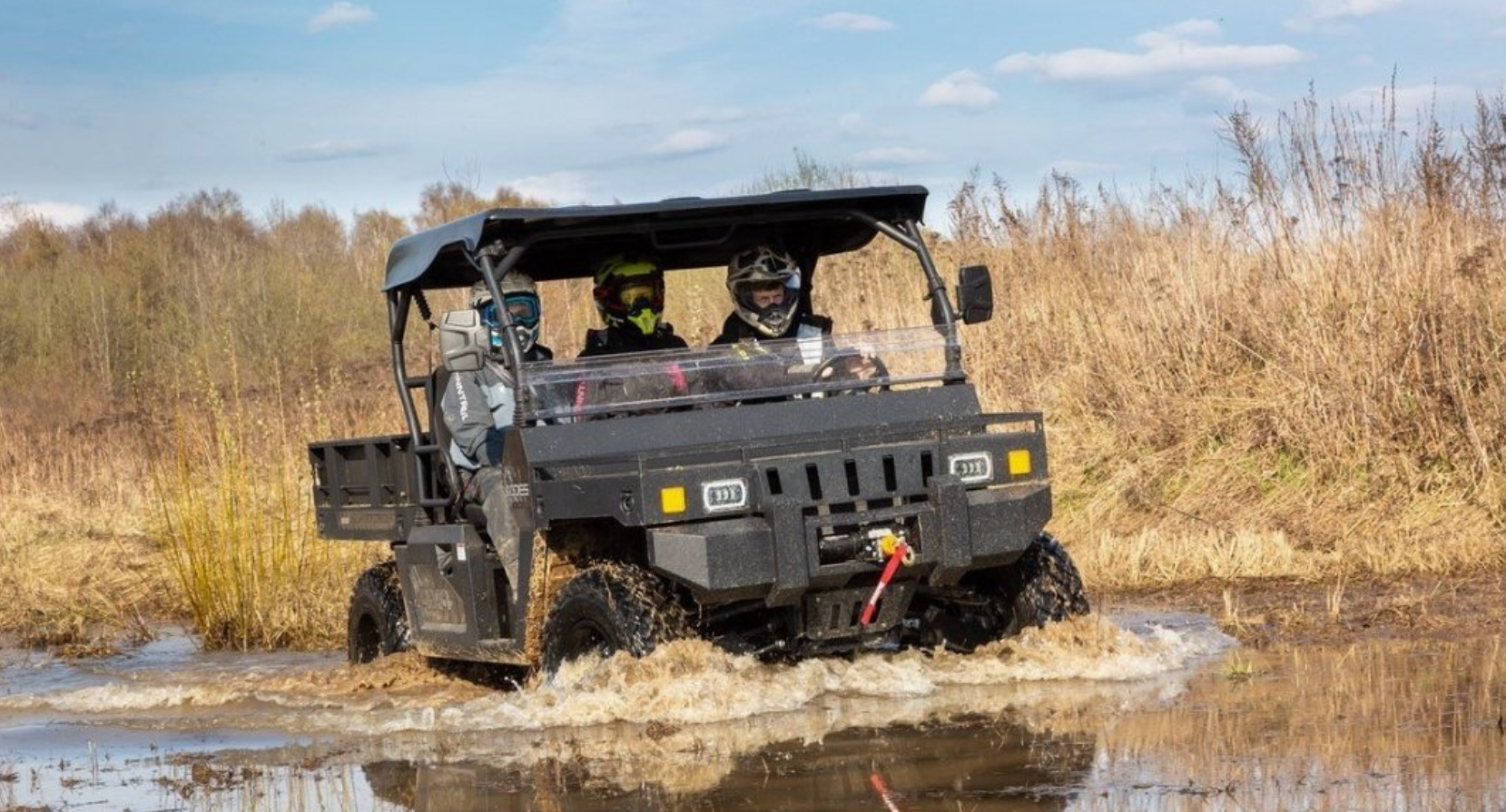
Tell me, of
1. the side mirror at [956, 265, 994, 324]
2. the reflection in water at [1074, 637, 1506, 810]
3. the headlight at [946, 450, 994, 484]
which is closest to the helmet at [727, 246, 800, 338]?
the side mirror at [956, 265, 994, 324]

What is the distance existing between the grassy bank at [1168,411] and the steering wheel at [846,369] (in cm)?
343

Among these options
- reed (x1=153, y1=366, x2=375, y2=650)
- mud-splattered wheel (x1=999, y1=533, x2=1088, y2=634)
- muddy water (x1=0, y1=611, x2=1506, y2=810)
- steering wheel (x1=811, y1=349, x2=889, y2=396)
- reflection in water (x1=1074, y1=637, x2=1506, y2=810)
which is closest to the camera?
reflection in water (x1=1074, y1=637, x2=1506, y2=810)

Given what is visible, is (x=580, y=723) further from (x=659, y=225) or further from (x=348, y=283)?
(x=348, y=283)

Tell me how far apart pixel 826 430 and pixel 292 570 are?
5.02 m

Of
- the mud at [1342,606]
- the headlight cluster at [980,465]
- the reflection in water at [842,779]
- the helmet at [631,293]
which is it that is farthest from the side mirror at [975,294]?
the reflection in water at [842,779]

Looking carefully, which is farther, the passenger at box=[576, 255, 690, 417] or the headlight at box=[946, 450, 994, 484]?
the passenger at box=[576, 255, 690, 417]

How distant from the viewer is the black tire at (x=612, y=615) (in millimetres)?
6789

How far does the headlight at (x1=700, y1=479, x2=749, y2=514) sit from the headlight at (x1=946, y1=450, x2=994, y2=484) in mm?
756

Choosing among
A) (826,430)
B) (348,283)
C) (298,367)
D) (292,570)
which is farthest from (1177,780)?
(348,283)

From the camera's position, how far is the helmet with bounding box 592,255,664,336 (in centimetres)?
821

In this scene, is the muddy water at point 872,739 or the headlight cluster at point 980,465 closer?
the muddy water at point 872,739

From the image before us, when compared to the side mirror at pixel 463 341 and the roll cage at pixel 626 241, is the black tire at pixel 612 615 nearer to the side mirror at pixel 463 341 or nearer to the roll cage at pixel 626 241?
the roll cage at pixel 626 241

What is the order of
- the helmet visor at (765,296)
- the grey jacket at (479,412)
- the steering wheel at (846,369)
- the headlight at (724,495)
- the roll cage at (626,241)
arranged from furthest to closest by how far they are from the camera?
the helmet visor at (765,296) → the grey jacket at (479,412) → the steering wheel at (846,369) → the roll cage at (626,241) → the headlight at (724,495)

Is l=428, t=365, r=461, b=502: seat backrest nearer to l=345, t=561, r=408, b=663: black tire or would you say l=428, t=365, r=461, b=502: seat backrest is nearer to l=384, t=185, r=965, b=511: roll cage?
l=384, t=185, r=965, b=511: roll cage
